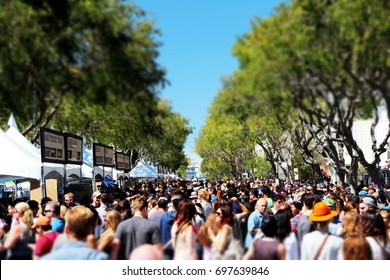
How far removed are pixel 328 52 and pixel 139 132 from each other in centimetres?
331

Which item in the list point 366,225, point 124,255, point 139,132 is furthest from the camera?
point 139,132

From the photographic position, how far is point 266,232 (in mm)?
6465

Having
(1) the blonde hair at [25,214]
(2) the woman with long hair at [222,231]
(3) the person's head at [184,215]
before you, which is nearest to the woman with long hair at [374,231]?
(2) the woman with long hair at [222,231]

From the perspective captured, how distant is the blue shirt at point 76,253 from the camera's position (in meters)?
5.38

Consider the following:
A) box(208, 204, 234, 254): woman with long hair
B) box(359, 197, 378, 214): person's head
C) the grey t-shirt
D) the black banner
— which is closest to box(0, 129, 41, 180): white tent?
the black banner

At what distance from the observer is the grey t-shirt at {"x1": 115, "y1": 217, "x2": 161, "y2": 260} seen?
6625 millimetres

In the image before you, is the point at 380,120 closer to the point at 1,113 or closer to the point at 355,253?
the point at 355,253

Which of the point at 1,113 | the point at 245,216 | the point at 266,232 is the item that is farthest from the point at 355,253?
the point at 245,216

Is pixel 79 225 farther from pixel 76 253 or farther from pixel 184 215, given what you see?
pixel 184 215

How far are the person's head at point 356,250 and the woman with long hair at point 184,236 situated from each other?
Answer: 152 cm

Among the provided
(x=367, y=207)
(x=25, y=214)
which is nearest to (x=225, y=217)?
(x=25, y=214)

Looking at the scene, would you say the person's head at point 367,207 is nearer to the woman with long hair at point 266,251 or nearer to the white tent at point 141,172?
the woman with long hair at point 266,251

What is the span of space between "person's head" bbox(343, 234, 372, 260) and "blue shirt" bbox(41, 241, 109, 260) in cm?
230

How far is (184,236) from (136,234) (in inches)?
21.7
